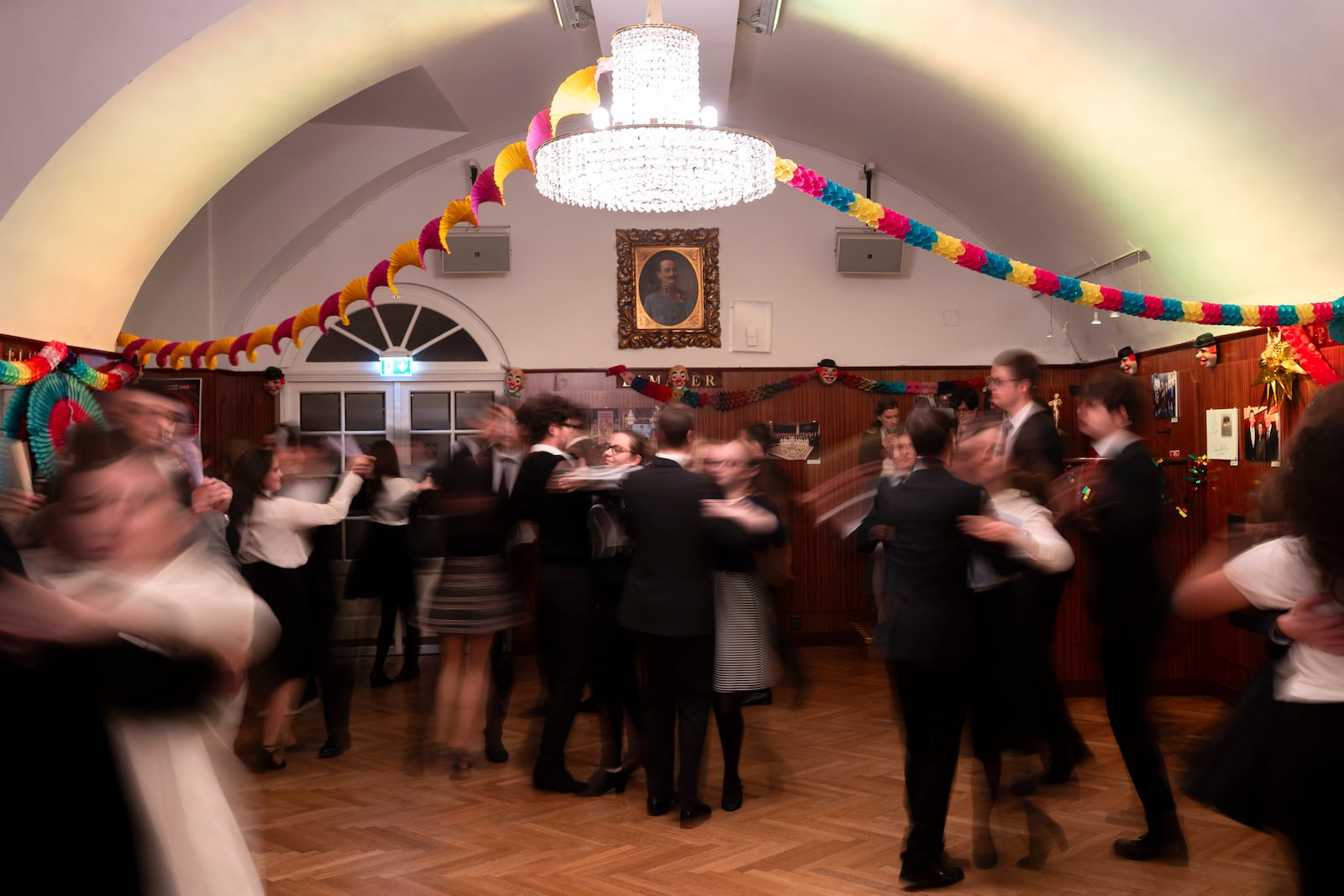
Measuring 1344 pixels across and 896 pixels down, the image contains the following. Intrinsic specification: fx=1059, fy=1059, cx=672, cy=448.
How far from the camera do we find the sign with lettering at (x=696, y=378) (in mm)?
8453

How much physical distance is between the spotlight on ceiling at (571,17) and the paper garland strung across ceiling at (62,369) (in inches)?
125

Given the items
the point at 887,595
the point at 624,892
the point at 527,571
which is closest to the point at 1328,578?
the point at 887,595

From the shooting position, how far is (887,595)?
348cm

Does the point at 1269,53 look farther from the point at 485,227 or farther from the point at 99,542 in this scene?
the point at 485,227

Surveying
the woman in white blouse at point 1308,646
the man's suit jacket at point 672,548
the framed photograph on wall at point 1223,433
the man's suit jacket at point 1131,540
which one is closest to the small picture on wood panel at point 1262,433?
the framed photograph on wall at point 1223,433

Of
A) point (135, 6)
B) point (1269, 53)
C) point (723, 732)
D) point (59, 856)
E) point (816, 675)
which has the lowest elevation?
point (816, 675)

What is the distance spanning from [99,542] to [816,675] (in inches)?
236

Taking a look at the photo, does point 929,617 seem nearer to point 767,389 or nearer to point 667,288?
point 767,389

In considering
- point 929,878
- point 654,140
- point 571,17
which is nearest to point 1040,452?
point 929,878

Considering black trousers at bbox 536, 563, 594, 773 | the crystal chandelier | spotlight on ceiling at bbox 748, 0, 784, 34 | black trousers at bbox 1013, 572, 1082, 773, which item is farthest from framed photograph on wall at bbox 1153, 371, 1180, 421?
black trousers at bbox 536, 563, 594, 773

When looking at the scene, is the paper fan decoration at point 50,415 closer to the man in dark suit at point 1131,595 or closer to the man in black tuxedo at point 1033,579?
the man in black tuxedo at point 1033,579

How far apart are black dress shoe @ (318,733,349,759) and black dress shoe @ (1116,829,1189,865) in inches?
141

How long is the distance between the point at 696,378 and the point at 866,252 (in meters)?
1.67

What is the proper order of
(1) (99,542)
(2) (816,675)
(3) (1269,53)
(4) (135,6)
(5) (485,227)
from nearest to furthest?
(1) (99,542) → (3) (1269,53) → (4) (135,6) → (2) (816,675) → (5) (485,227)
